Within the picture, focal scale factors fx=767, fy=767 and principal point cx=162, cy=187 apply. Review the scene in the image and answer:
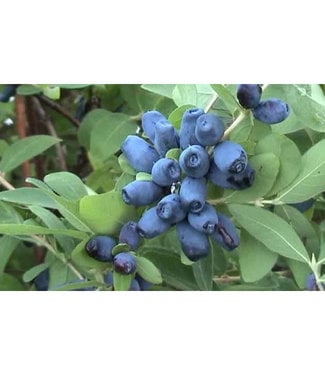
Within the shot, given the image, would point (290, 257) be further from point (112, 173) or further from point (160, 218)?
point (112, 173)

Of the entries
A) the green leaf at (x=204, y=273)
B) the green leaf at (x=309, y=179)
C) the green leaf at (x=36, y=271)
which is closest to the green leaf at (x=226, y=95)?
the green leaf at (x=309, y=179)

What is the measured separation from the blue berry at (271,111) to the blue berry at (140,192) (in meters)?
0.13

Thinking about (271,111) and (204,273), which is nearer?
(271,111)

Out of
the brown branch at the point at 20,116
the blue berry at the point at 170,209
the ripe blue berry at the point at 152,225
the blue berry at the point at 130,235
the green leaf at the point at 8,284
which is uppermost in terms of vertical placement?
the blue berry at the point at 170,209

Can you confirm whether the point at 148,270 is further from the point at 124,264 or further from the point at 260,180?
the point at 260,180

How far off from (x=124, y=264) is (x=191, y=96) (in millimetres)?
225

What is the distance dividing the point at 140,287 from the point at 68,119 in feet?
2.73

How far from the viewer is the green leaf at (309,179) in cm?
84

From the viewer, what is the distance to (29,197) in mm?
931

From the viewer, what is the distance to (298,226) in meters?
0.93

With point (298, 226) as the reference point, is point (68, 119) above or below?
below

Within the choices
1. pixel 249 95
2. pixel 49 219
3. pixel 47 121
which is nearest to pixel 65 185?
pixel 49 219

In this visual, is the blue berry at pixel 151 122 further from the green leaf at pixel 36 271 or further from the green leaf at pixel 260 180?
the green leaf at pixel 36 271

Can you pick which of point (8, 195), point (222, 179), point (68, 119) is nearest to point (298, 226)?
point (222, 179)
